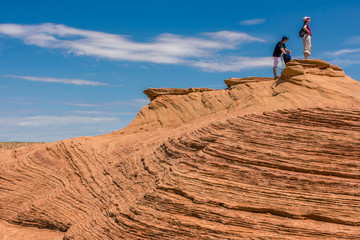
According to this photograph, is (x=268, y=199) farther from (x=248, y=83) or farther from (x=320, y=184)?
(x=248, y=83)

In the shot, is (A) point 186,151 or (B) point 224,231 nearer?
(B) point 224,231

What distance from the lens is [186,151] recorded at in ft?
44.2

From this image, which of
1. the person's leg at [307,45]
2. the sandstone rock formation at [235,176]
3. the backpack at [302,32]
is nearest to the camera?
the sandstone rock formation at [235,176]

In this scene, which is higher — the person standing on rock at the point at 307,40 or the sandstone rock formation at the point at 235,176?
the person standing on rock at the point at 307,40

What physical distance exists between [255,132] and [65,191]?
9.34 metres

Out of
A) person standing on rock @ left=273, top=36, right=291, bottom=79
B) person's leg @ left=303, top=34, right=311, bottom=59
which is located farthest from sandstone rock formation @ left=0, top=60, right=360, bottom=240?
person standing on rock @ left=273, top=36, right=291, bottom=79

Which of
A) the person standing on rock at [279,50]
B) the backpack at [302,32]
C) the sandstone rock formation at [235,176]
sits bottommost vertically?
the sandstone rock formation at [235,176]

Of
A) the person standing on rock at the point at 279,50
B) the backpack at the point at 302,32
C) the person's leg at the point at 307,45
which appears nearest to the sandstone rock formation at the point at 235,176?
the person's leg at the point at 307,45

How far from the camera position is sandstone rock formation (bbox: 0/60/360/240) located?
1035 centimetres

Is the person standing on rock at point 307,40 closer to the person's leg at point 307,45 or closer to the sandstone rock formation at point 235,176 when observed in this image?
the person's leg at point 307,45

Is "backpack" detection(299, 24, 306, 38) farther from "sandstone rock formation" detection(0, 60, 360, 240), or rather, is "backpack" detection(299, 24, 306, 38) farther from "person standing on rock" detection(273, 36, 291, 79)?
"sandstone rock formation" detection(0, 60, 360, 240)

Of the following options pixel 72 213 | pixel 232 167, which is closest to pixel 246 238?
pixel 232 167

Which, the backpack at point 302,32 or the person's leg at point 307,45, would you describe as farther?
the backpack at point 302,32

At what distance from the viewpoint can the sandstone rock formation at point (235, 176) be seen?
1035 centimetres
